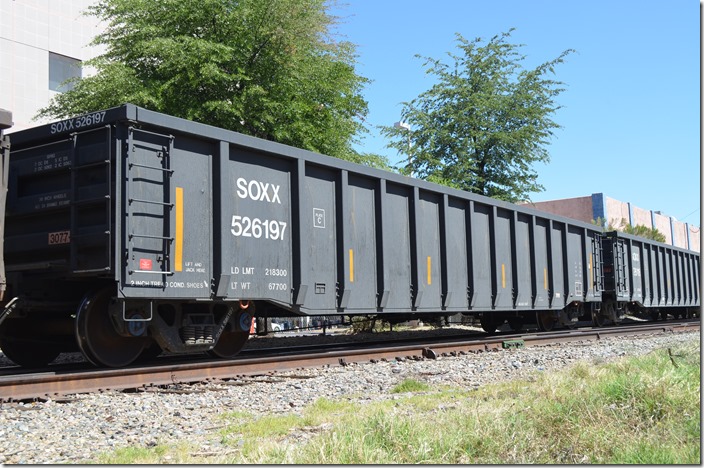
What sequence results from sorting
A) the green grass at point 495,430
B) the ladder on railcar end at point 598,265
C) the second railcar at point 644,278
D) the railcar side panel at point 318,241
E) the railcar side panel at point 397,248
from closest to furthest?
the green grass at point 495,430
the railcar side panel at point 318,241
the railcar side panel at point 397,248
the ladder on railcar end at point 598,265
the second railcar at point 644,278

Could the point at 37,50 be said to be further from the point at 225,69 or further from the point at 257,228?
the point at 257,228

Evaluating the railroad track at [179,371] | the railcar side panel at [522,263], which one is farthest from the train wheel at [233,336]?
the railcar side panel at [522,263]

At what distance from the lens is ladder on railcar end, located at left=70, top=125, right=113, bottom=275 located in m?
8.41

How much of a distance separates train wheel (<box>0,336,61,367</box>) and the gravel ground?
130 inches

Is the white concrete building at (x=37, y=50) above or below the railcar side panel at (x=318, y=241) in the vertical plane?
above

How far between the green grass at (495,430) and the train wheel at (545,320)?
12640mm

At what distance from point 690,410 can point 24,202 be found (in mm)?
8407

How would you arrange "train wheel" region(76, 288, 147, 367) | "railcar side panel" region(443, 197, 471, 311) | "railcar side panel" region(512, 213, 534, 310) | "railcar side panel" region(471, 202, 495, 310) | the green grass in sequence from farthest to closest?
"railcar side panel" region(512, 213, 534, 310) → "railcar side panel" region(471, 202, 495, 310) → "railcar side panel" region(443, 197, 471, 311) → "train wheel" region(76, 288, 147, 367) → the green grass

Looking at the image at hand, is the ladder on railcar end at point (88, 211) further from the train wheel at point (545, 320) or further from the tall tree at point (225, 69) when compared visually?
the train wheel at point (545, 320)

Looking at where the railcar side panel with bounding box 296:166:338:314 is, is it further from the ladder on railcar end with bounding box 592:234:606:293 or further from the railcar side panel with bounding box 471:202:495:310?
the ladder on railcar end with bounding box 592:234:606:293

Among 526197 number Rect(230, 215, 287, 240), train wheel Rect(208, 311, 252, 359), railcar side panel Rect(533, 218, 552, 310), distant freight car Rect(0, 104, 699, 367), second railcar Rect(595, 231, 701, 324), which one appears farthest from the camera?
second railcar Rect(595, 231, 701, 324)

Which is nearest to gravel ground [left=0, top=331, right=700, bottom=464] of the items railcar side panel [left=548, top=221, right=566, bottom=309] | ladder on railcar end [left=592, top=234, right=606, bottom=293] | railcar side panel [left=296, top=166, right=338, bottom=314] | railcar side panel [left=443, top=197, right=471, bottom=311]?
railcar side panel [left=296, top=166, right=338, bottom=314]

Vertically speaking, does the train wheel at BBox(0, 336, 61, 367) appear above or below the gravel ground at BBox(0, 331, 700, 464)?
above

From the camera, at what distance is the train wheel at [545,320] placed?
19.5 metres
